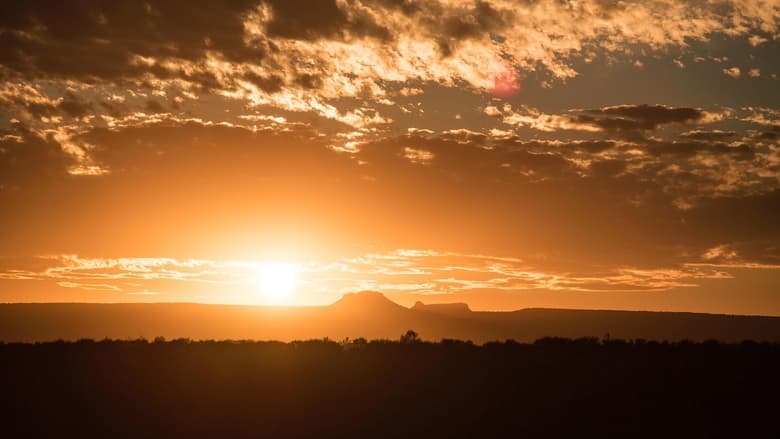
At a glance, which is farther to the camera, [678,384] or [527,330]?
[527,330]

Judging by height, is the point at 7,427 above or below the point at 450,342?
below

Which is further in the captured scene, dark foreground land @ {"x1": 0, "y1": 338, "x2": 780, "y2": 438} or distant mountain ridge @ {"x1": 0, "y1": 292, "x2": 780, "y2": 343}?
distant mountain ridge @ {"x1": 0, "y1": 292, "x2": 780, "y2": 343}

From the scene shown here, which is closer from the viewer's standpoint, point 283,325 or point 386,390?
point 386,390

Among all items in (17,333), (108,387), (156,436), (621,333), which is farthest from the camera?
(621,333)

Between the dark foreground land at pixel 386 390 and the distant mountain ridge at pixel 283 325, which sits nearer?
the dark foreground land at pixel 386 390

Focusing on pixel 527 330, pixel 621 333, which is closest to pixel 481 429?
pixel 621 333

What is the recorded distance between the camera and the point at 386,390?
28.3 m

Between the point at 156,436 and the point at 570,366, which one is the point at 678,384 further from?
the point at 156,436

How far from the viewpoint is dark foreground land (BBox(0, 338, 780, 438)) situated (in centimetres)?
2520

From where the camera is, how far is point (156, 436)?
80.1 feet

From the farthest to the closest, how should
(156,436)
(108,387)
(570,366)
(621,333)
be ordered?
(621,333) < (570,366) < (108,387) < (156,436)

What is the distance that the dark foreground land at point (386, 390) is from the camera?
992 inches

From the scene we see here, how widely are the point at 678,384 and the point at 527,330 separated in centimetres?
14092

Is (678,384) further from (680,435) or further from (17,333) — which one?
(17,333)
